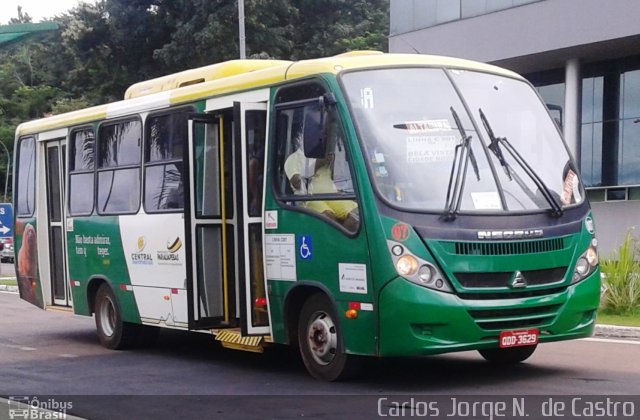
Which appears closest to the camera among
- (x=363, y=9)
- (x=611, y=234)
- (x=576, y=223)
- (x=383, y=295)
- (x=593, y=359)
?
(x=383, y=295)

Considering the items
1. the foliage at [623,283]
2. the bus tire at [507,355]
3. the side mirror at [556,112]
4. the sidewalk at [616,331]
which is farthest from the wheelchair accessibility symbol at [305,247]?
the foliage at [623,283]

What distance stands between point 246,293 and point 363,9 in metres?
42.5

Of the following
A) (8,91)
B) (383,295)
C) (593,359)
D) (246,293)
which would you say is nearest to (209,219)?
(246,293)

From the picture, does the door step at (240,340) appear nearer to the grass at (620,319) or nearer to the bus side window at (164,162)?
the bus side window at (164,162)

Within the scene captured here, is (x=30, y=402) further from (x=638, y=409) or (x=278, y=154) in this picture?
(x=638, y=409)

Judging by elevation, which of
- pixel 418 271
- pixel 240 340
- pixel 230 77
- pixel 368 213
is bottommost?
pixel 240 340

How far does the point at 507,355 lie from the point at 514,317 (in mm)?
1620

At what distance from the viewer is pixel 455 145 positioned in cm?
981

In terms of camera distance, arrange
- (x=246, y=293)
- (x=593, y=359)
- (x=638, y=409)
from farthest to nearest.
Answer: (x=593, y=359) → (x=246, y=293) → (x=638, y=409)

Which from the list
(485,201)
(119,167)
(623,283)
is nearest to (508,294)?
(485,201)

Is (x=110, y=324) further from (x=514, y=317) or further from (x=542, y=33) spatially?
(x=542, y=33)

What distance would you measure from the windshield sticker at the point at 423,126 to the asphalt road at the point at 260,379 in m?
2.33

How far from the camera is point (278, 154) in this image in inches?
421

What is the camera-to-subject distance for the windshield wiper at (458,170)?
947cm
